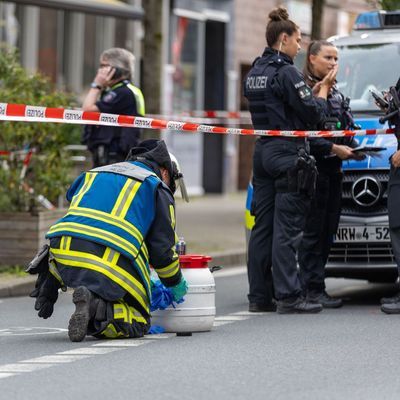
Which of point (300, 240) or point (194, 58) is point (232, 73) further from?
point (300, 240)

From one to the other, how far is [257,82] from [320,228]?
47.5 inches

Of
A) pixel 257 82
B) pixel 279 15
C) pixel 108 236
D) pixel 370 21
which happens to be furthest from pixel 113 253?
pixel 370 21

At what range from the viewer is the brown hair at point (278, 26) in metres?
10.7

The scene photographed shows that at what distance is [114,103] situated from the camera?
1294cm

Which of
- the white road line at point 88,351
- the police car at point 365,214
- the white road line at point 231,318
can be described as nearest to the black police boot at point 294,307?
the white road line at point 231,318

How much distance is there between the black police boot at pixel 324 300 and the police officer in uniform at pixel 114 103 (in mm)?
2622

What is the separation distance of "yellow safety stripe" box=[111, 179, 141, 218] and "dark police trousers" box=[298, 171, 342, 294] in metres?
2.41

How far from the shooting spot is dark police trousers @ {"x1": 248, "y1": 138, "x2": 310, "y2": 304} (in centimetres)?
1059

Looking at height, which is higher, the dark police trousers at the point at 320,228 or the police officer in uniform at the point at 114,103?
the police officer in uniform at the point at 114,103

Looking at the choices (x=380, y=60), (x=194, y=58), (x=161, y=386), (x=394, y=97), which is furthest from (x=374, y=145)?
(x=194, y=58)

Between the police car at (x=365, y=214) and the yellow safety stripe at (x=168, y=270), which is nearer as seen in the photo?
the yellow safety stripe at (x=168, y=270)

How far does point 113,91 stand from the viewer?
1297 cm

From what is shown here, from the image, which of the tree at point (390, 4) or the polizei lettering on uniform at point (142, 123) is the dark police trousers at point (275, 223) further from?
the tree at point (390, 4)

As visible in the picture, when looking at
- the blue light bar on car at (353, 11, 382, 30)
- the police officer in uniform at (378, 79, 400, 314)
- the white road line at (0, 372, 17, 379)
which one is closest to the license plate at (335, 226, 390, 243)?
the police officer in uniform at (378, 79, 400, 314)
